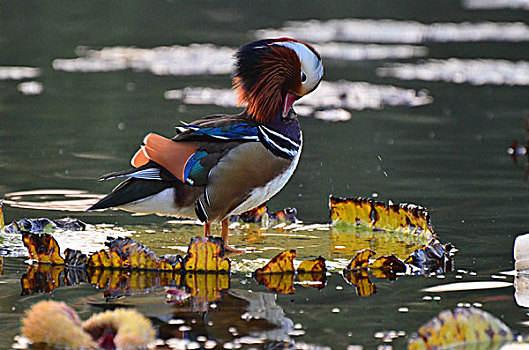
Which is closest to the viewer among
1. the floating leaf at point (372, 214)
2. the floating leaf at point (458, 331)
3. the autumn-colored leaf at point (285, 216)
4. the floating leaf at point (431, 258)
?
the floating leaf at point (458, 331)

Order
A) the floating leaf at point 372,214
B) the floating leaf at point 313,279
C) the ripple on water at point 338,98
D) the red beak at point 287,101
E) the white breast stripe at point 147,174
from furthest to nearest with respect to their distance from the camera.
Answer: the ripple on water at point 338,98
the floating leaf at point 372,214
the red beak at point 287,101
the white breast stripe at point 147,174
the floating leaf at point 313,279

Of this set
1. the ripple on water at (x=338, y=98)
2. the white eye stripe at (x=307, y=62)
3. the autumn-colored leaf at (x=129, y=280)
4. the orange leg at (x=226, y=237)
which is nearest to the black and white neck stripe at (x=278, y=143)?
the white eye stripe at (x=307, y=62)

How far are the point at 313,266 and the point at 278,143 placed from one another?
3.29ft

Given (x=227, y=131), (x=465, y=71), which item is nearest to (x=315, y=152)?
(x=227, y=131)

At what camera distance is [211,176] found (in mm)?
7039

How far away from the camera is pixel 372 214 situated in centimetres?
802

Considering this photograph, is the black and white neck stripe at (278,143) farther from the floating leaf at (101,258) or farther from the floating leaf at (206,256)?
the floating leaf at (101,258)

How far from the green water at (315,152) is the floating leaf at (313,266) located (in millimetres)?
147

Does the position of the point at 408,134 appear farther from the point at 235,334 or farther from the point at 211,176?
the point at 235,334

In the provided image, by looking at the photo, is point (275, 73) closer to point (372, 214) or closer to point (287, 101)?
point (287, 101)

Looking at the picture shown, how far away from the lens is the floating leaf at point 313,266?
658cm

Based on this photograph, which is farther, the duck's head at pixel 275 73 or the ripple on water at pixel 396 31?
the ripple on water at pixel 396 31

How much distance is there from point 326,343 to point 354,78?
11.1 metres

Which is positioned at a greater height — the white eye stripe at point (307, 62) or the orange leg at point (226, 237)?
the white eye stripe at point (307, 62)
